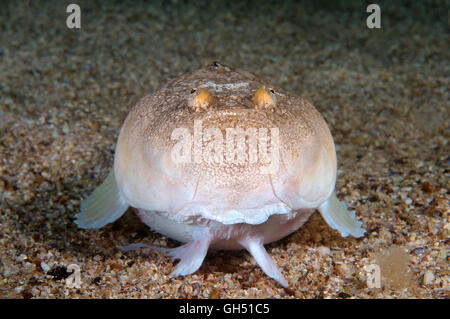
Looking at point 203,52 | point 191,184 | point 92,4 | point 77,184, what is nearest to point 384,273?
point 191,184

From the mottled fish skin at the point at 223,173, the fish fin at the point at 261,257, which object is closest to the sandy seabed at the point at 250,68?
the fish fin at the point at 261,257

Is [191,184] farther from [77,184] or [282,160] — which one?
[77,184]

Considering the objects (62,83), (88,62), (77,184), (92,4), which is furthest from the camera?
(92,4)

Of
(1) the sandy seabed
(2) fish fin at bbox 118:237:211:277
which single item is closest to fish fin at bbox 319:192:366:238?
(1) the sandy seabed

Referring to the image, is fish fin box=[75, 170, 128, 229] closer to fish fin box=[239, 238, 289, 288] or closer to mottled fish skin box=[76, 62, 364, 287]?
mottled fish skin box=[76, 62, 364, 287]
